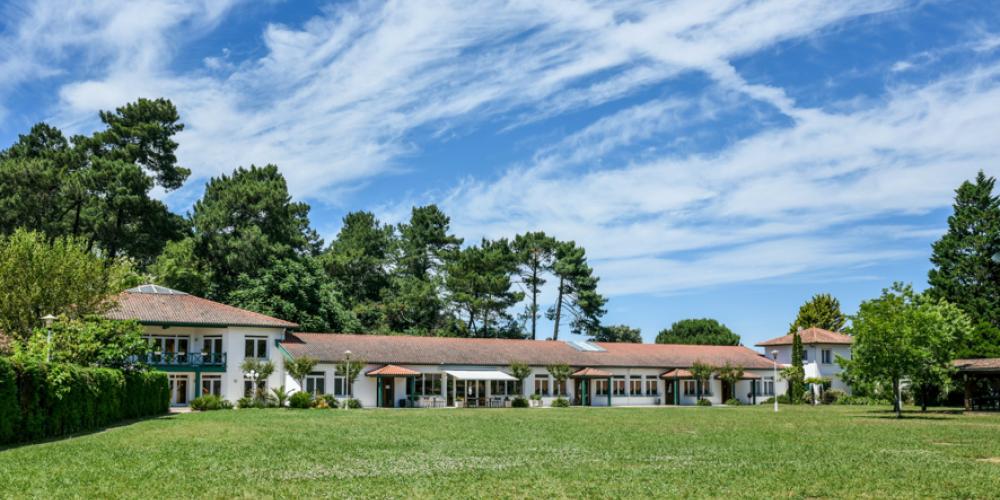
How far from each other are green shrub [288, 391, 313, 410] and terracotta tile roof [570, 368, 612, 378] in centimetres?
1746

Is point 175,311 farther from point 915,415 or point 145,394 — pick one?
point 915,415

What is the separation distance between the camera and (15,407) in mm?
18328

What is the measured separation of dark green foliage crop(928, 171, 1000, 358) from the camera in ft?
175

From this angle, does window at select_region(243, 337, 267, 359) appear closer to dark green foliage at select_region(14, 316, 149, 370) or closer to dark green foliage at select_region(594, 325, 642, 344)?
dark green foliage at select_region(14, 316, 149, 370)

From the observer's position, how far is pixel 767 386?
6044cm

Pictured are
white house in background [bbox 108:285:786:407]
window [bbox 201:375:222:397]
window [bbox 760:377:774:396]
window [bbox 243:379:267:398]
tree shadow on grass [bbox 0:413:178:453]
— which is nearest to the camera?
tree shadow on grass [bbox 0:413:178:453]

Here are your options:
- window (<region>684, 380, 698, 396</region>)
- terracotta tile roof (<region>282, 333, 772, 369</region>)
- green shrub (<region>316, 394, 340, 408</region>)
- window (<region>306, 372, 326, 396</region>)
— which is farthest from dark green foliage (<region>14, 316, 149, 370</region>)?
window (<region>684, 380, 698, 396</region>)

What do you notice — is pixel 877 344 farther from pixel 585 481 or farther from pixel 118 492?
pixel 118 492

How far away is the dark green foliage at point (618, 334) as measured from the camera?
73625 millimetres

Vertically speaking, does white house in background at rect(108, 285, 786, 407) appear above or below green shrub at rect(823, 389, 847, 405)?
above

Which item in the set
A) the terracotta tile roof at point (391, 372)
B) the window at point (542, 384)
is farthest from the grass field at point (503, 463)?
the window at point (542, 384)

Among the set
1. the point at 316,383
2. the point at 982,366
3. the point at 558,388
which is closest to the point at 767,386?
the point at 558,388

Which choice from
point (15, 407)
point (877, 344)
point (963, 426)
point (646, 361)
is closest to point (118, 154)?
point (646, 361)

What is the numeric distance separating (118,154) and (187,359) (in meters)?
17.7
